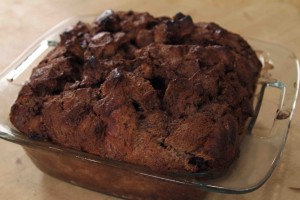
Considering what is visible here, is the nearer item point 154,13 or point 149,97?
point 149,97

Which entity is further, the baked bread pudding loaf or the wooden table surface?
the wooden table surface

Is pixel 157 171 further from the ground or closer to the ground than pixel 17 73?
closer to the ground

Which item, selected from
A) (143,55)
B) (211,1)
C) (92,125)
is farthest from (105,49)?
(211,1)

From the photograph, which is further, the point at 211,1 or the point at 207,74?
the point at 211,1

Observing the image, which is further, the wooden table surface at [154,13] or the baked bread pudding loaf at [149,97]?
the wooden table surface at [154,13]

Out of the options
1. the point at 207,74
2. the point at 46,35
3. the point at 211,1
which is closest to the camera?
the point at 207,74

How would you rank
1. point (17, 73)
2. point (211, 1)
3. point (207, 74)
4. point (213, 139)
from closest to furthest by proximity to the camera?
point (213, 139) < point (207, 74) < point (17, 73) < point (211, 1)

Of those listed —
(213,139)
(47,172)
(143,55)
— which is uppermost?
(143,55)

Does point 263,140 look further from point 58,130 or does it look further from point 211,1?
point 211,1
